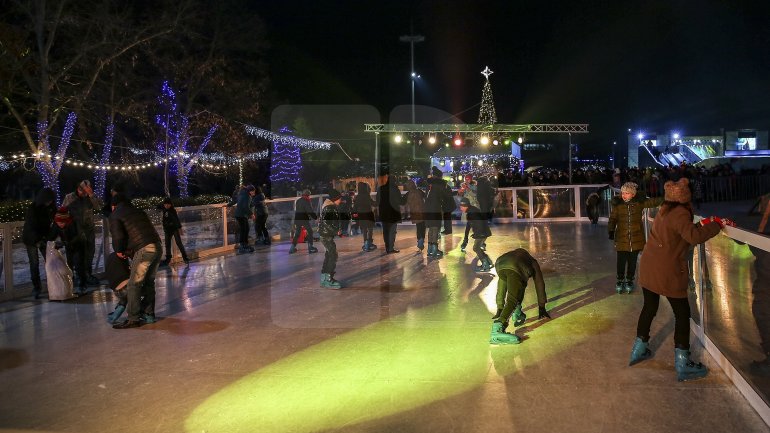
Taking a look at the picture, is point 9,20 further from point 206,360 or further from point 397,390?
point 397,390

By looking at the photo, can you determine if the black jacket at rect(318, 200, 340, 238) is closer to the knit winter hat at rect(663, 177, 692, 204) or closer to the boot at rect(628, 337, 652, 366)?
the boot at rect(628, 337, 652, 366)

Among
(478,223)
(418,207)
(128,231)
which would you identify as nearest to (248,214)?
(418,207)

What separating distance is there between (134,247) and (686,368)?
17.9ft

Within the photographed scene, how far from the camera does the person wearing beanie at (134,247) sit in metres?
6.20

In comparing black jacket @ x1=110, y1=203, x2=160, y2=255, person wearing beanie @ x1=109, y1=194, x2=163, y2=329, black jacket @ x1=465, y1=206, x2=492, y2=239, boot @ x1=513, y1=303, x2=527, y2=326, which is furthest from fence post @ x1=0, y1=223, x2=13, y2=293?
boot @ x1=513, y1=303, x2=527, y2=326

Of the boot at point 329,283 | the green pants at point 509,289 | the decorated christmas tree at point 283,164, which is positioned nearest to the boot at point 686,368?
the green pants at point 509,289

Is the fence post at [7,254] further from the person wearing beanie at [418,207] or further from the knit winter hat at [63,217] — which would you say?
the person wearing beanie at [418,207]

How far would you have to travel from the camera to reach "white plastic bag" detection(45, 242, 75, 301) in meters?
7.77

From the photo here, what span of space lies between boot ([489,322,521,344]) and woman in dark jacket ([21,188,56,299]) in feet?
20.8

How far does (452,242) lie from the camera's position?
13.3m

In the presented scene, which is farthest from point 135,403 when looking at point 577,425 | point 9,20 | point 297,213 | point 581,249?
point 9,20

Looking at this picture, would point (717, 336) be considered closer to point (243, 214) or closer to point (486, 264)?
point (486, 264)

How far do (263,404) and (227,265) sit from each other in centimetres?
727

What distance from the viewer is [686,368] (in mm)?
4152
